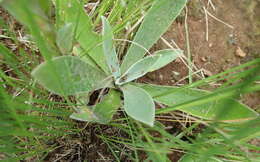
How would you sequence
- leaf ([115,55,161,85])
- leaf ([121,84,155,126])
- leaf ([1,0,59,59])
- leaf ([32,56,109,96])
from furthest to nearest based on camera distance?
leaf ([115,55,161,85]) < leaf ([121,84,155,126]) < leaf ([32,56,109,96]) < leaf ([1,0,59,59])

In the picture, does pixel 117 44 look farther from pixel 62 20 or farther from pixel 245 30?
pixel 245 30

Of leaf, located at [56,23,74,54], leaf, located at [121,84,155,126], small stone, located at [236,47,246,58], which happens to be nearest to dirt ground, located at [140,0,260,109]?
small stone, located at [236,47,246,58]

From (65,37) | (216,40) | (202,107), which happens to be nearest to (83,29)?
(65,37)

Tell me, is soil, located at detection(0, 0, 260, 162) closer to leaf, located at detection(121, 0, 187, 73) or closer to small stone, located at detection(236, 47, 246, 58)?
small stone, located at detection(236, 47, 246, 58)

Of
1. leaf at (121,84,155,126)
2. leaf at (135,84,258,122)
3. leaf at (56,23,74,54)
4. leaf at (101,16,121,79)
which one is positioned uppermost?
leaf at (56,23,74,54)

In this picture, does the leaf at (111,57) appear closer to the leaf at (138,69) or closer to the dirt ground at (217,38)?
the leaf at (138,69)

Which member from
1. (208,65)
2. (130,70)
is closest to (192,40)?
(208,65)
